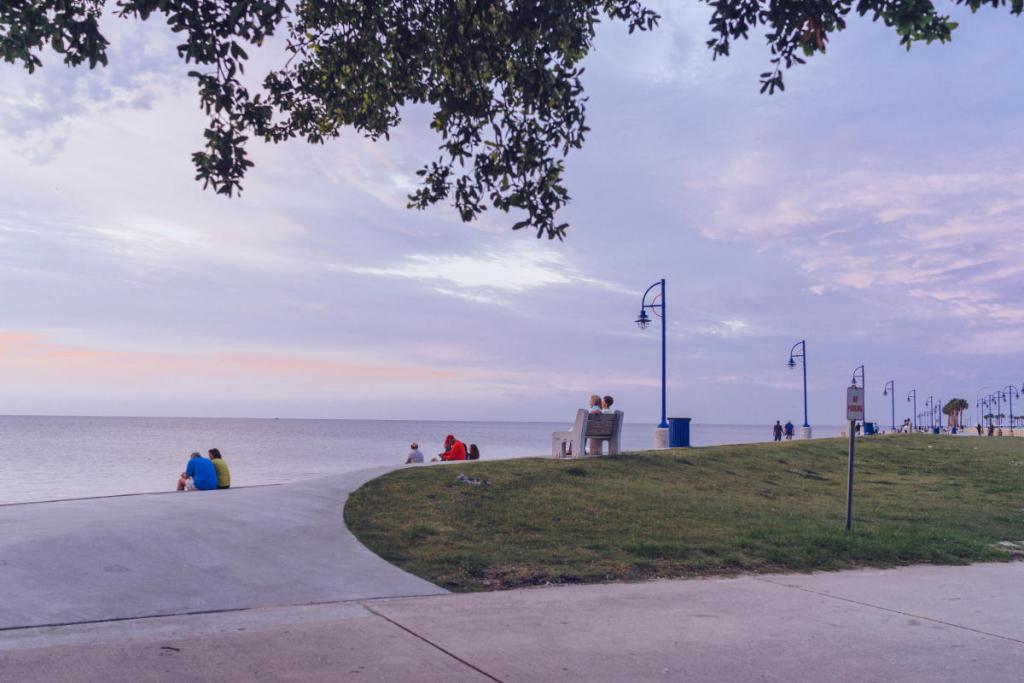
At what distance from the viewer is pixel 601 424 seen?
19.6m

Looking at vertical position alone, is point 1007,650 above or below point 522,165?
below

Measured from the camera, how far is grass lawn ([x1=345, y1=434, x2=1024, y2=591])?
897cm

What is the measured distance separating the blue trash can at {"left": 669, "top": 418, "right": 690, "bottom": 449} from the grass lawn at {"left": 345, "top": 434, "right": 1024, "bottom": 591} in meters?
7.31

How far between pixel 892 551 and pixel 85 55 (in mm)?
11160

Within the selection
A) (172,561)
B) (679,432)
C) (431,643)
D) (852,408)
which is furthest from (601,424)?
(431,643)

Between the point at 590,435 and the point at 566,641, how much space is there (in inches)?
535

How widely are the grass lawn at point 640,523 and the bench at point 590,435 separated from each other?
69 cm

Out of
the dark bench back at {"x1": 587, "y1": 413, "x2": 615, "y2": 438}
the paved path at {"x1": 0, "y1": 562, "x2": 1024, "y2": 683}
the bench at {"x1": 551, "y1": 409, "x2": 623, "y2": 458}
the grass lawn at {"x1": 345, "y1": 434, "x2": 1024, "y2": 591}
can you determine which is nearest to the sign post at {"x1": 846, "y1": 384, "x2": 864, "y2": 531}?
the grass lawn at {"x1": 345, "y1": 434, "x2": 1024, "y2": 591}

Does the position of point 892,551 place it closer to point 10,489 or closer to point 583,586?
point 583,586

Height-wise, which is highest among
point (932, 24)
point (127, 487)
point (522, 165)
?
point (932, 24)

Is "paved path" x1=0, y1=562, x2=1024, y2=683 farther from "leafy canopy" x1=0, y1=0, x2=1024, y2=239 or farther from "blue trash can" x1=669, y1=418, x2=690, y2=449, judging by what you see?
"blue trash can" x1=669, y1=418, x2=690, y2=449

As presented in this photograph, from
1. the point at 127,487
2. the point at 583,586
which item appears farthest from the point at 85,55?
the point at 127,487

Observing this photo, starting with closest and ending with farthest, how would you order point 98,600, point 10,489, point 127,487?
point 98,600
point 10,489
point 127,487

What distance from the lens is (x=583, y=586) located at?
8.02m
